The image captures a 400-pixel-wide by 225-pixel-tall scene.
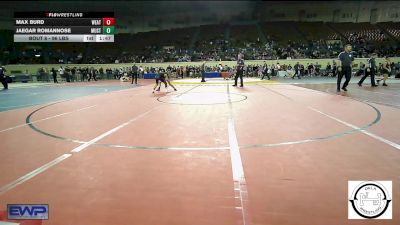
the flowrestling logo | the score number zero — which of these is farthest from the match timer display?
the flowrestling logo

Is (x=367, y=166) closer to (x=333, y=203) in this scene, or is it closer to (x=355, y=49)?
(x=333, y=203)

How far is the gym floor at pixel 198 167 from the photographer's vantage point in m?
2.86

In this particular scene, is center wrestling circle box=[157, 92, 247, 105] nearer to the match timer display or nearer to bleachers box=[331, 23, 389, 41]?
the match timer display

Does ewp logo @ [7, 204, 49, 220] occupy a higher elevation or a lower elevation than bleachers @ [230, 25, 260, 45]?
lower

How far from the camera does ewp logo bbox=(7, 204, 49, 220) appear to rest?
278 cm

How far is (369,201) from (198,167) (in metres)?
2.01

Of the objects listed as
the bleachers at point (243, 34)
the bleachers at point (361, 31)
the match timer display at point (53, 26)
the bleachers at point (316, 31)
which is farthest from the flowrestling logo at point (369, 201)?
the bleachers at point (361, 31)

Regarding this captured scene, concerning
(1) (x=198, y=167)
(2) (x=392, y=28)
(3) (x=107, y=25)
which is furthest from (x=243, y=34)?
(1) (x=198, y=167)

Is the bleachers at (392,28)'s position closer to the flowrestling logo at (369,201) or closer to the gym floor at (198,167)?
the gym floor at (198,167)

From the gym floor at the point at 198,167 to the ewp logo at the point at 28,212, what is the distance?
9 centimetres

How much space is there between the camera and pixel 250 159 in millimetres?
4273

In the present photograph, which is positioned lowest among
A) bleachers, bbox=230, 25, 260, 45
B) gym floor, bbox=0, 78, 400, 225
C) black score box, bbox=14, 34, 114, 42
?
gym floor, bbox=0, 78, 400, 225

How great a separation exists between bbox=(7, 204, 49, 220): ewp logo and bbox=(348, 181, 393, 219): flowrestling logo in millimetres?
2823

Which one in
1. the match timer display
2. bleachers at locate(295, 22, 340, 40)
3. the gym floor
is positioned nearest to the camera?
the gym floor
